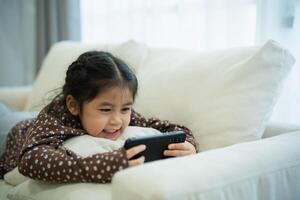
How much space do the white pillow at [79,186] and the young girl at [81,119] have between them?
22 millimetres

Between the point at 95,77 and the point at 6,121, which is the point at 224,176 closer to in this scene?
the point at 95,77

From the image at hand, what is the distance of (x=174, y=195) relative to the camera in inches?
29.6

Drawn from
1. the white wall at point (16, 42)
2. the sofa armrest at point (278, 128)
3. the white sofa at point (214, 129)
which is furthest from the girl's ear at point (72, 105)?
the white wall at point (16, 42)

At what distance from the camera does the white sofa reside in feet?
2.63

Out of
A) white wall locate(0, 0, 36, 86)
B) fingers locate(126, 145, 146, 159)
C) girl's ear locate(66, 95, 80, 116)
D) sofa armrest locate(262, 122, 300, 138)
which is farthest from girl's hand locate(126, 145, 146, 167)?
white wall locate(0, 0, 36, 86)

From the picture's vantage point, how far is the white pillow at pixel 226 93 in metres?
1.19

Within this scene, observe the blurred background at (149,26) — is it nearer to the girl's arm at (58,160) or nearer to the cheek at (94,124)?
the cheek at (94,124)

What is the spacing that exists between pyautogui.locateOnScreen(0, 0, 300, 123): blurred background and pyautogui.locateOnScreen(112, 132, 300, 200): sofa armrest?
609 mm

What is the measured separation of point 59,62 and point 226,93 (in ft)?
3.43

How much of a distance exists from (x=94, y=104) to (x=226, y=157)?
17.3 inches

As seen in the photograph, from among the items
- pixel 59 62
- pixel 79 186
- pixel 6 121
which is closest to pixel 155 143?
pixel 79 186

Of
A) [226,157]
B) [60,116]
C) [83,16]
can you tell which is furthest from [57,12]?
[226,157]

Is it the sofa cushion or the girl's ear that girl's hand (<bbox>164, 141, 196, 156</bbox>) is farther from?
the sofa cushion

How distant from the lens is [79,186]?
0.98 m
